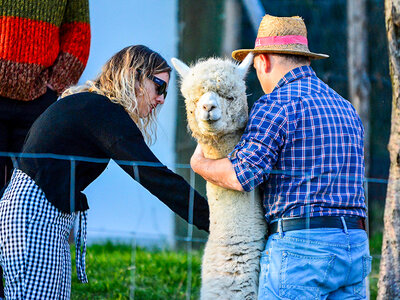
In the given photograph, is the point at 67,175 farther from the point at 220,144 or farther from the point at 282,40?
the point at 282,40

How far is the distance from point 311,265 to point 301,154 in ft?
1.35

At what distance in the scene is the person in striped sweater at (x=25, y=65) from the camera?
11.2 ft

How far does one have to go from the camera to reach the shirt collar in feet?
8.90

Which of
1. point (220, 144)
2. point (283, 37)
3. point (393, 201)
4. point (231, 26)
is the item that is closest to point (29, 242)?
point (220, 144)

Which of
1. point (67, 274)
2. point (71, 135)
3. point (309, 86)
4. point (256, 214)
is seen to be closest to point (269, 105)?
point (309, 86)

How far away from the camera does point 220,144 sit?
2.81m

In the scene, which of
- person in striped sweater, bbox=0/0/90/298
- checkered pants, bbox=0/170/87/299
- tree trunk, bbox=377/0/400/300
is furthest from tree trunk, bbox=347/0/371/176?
checkered pants, bbox=0/170/87/299

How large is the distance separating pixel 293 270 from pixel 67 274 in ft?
3.03

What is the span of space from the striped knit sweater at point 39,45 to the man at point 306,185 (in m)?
1.28

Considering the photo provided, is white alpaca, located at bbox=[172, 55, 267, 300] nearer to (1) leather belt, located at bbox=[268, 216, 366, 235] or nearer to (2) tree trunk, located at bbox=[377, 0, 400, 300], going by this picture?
(1) leather belt, located at bbox=[268, 216, 366, 235]

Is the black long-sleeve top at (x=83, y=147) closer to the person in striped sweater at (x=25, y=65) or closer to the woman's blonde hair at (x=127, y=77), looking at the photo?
the woman's blonde hair at (x=127, y=77)

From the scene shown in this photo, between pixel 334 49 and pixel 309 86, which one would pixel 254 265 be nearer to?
pixel 309 86

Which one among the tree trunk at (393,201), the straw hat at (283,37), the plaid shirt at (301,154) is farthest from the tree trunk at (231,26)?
the plaid shirt at (301,154)

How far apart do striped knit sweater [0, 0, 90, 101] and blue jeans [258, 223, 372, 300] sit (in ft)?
5.29
